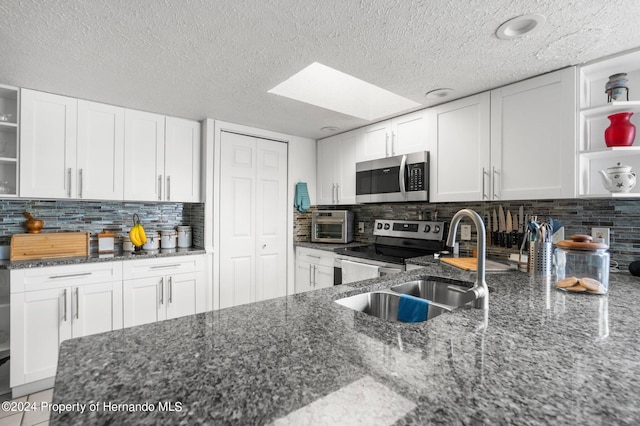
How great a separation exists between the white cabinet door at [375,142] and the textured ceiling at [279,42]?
671 millimetres

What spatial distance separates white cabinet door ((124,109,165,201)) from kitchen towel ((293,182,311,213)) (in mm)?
1509

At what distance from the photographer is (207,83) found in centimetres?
229

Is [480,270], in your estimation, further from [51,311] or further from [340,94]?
[51,311]

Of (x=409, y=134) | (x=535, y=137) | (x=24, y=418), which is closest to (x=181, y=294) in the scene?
(x=24, y=418)

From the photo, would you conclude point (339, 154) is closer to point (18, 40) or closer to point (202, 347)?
point (18, 40)

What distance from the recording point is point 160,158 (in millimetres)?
3020

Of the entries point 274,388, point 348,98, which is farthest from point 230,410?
point 348,98

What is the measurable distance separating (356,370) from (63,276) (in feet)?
8.74

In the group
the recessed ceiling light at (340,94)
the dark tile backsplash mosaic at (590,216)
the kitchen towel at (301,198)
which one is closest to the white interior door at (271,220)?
the kitchen towel at (301,198)

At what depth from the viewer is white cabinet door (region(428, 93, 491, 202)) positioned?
2.39m

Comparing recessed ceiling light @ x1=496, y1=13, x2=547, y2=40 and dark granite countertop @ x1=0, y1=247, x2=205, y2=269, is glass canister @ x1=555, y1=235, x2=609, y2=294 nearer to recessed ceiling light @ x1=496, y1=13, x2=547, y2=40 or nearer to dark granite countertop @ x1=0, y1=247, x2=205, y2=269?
recessed ceiling light @ x1=496, y1=13, x2=547, y2=40

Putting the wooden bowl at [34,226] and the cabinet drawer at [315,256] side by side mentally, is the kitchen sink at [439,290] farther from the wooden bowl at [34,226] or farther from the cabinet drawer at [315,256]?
the wooden bowl at [34,226]

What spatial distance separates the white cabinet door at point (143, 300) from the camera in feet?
8.64

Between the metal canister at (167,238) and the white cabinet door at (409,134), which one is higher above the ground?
the white cabinet door at (409,134)
